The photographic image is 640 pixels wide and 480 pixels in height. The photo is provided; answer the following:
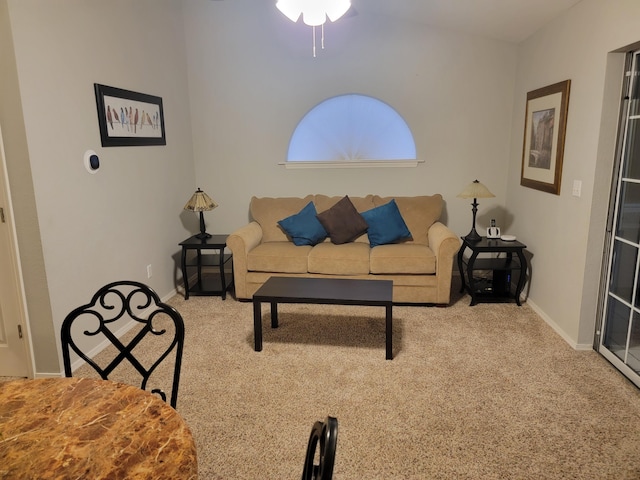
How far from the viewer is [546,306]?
3.73 meters

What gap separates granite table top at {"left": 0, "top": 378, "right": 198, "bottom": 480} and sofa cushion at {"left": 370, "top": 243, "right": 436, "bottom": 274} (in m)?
2.85

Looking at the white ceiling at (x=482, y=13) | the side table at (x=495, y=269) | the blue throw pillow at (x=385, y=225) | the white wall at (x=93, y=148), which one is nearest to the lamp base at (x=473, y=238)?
the side table at (x=495, y=269)

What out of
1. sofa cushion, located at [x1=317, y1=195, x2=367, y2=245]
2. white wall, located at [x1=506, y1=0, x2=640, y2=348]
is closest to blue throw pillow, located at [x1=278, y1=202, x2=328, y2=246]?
sofa cushion, located at [x1=317, y1=195, x2=367, y2=245]

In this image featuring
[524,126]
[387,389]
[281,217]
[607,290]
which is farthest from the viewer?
[281,217]

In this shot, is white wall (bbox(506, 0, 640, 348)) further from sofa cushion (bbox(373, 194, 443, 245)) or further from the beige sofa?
sofa cushion (bbox(373, 194, 443, 245))

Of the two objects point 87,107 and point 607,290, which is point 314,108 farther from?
point 607,290

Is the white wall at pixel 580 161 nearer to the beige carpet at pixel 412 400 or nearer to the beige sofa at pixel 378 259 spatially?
the beige carpet at pixel 412 400

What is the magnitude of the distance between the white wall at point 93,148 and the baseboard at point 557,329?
11.2ft

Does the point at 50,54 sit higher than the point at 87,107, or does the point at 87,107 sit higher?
the point at 50,54

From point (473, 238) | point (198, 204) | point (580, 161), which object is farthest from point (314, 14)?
point (473, 238)

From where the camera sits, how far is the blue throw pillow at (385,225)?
431cm

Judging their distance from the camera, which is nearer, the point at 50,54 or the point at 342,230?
the point at 50,54

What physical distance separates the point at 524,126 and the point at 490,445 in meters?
3.17

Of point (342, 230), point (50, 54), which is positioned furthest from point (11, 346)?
point (342, 230)
